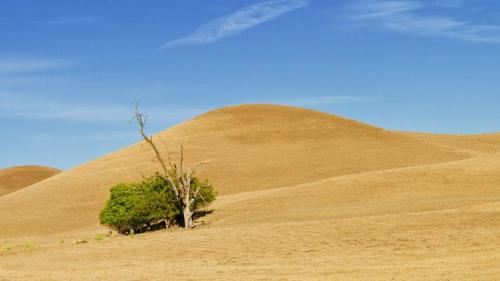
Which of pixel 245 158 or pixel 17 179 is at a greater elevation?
pixel 17 179

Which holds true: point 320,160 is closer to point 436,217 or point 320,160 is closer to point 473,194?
point 473,194

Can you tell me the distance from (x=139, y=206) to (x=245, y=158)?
46.7 metres

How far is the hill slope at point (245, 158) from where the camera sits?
268 feet

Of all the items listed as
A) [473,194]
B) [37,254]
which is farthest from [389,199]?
Result: [37,254]

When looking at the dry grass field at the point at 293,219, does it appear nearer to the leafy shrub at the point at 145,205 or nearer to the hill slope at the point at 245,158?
the hill slope at the point at 245,158

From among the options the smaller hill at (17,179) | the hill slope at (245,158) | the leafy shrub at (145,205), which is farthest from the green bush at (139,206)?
the smaller hill at (17,179)

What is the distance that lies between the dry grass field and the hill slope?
0.27m

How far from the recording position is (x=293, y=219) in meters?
42.8

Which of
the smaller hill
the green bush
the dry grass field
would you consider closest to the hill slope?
the dry grass field

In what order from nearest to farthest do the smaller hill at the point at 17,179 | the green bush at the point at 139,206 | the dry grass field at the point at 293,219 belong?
1. the dry grass field at the point at 293,219
2. the green bush at the point at 139,206
3. the smaller hill at the point at 17,179

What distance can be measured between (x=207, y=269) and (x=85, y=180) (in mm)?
73017

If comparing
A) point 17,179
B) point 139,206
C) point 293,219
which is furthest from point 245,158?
point 17,179

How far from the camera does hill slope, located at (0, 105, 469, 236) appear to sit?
268 ft

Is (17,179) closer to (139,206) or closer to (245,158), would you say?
(245,158)
